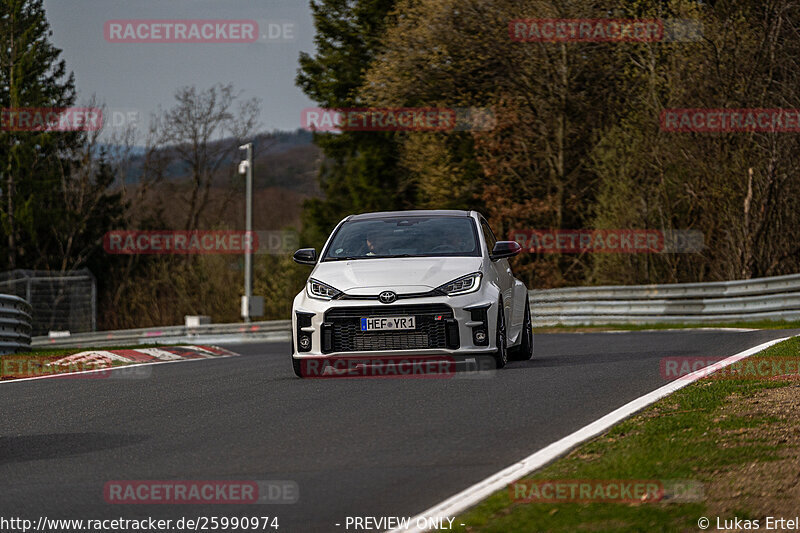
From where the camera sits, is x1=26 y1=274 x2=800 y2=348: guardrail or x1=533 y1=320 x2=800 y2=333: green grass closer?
x1=533 y1=320 x2=800 y2=333: green grass

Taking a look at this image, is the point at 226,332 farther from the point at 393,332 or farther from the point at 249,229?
the point at 393,332

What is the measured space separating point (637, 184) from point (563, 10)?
6.87m

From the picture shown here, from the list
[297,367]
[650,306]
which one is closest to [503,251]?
[297,367]

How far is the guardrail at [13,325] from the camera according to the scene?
18922 millimetres

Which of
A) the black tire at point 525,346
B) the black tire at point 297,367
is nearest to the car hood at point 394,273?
the black tire at point 297,367

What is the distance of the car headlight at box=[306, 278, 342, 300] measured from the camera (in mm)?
11961

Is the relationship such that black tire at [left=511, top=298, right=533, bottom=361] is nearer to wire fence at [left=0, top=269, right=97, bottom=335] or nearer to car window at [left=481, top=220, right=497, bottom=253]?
car window at [left=481, top=220, right=497, bottom=253]

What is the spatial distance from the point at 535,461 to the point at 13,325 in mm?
14381

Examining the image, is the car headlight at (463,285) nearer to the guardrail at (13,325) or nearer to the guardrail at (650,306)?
the guardrail at (13,325)

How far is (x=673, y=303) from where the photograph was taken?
27.2m

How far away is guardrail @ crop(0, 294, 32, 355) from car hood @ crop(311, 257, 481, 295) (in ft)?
27.7

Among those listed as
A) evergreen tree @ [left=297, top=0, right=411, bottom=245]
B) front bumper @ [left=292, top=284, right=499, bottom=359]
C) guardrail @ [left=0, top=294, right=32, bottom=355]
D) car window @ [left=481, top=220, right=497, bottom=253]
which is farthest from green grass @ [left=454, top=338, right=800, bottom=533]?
evergreen tree @ [left=297, top=0, right=411, bottom=245]

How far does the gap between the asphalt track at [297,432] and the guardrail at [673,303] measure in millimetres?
11599

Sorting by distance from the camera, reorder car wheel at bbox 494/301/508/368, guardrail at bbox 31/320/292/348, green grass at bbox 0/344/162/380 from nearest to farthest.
Answer: car wheel at bbox 494/301/508/368 → green grass at bbox 0/344/162/380 → guardrail at bbox 31/320/292/348
